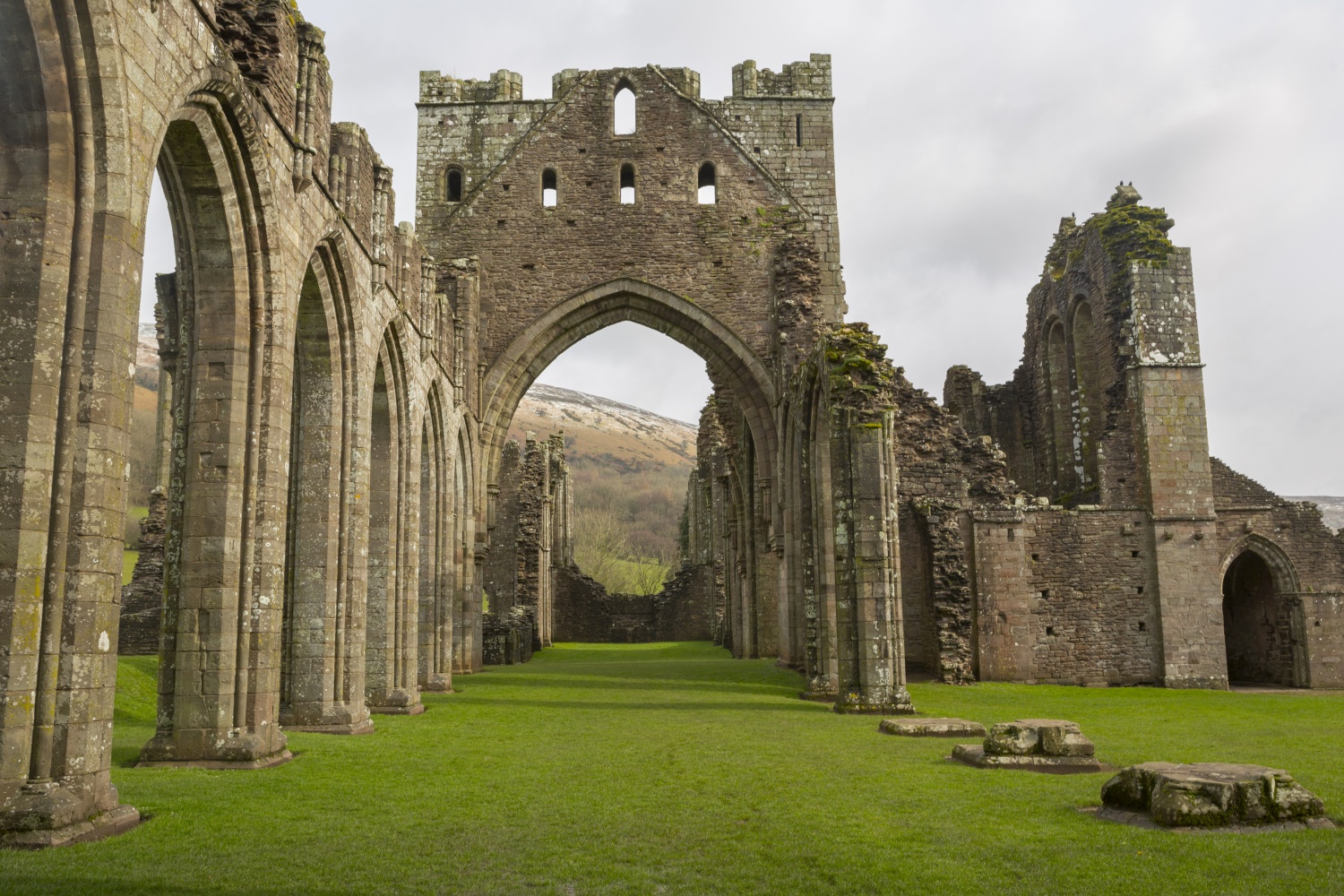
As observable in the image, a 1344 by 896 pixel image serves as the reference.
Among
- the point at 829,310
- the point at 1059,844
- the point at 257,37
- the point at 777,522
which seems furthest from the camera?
the point at 829,310

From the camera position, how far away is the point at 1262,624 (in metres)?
19.1

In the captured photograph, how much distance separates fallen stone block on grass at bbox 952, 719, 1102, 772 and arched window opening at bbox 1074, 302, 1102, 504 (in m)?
13.6

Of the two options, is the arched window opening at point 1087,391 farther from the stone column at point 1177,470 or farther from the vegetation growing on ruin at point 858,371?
the vegetation growing on ruin at point 858,371

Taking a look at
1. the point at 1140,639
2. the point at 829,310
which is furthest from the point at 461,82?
the point at 1140,639

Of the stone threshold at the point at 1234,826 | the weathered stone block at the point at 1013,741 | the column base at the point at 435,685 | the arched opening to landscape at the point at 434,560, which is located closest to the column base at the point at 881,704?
the weathered stone block at the point at 1013,741

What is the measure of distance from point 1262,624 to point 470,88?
1861 centimetres

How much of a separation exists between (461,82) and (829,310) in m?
9.13

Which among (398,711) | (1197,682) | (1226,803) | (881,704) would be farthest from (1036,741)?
(1197,682)

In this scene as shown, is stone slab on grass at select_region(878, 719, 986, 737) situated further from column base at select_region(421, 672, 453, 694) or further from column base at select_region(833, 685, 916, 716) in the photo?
column base at select_region(421, 672, 453, 694)

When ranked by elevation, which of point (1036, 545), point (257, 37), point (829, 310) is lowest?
point (1036, 545)

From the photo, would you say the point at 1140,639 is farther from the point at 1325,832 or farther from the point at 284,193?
the point at 284,193

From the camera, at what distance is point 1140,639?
58.3 feet

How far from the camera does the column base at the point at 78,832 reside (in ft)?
15.3

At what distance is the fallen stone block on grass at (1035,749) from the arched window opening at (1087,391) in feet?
44.7
